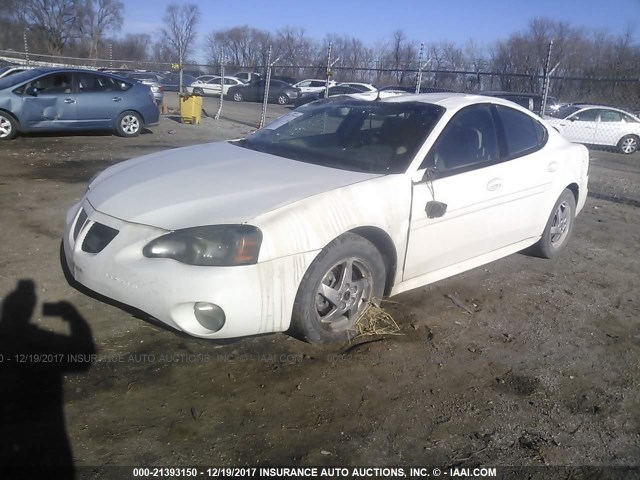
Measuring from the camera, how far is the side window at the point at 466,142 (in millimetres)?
3939

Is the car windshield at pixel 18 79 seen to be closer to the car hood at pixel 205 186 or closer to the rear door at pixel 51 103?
the rear door at pixel 51 103

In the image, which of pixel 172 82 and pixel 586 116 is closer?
pixel 586 116

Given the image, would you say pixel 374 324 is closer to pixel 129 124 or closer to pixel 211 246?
pixel 211 246

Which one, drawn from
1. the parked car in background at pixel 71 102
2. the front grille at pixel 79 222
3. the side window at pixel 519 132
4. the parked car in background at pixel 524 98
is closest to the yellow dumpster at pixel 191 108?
the parked car in background at pixel 71 102

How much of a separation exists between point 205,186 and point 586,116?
16.1 metres

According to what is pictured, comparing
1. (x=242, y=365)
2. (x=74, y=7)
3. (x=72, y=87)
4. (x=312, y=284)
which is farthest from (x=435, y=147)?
(x=74, y=7)

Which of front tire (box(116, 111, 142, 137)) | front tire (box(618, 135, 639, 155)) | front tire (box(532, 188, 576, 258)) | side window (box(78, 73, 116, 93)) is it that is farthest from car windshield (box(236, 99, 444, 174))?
front tire (box(618, 135, 639, 155))

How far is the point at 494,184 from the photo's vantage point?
166 inches

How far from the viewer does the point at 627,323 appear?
13.5 ft

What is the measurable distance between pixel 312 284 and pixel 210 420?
93 cm

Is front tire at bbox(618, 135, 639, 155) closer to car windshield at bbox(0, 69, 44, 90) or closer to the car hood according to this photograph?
car windshield at bbox(0, 69, 44, 90)

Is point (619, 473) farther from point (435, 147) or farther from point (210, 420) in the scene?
point (435, 147)

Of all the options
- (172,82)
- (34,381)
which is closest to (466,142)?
(34,381)

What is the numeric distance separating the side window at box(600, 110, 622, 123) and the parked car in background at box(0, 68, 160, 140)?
12875mm
